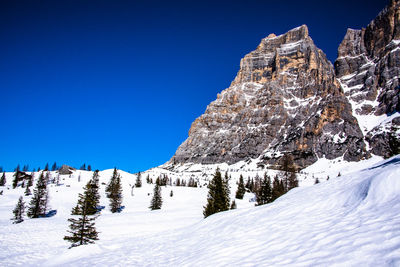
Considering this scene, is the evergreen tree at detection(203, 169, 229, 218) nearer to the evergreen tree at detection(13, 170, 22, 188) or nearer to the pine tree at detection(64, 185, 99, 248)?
the pine tree at detection(64, 185, 99, 248)

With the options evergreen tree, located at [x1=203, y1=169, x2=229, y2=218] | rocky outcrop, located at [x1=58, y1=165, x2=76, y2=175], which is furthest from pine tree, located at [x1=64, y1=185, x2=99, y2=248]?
rocky outcrop, located at [x1=58, y1=165, x2=76, y2=175]

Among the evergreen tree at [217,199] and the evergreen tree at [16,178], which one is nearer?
the evergreen tree at [217,199]

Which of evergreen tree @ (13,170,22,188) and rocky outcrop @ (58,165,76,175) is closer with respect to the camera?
evergreen tree @ (13,170,22,188)

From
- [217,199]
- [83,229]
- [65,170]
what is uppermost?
[65,170]

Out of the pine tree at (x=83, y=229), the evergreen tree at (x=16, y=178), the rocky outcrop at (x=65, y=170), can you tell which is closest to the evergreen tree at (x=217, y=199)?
the pine tree at (x=83, y=229)

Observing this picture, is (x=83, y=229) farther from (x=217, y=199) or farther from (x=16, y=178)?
(x=16, y=178)

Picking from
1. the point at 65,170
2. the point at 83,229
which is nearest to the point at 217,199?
the point at 83,229

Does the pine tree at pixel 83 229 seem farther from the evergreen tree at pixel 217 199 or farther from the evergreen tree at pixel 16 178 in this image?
the evergreen tree at pixel 16 178

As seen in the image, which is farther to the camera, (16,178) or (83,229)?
(16,178)

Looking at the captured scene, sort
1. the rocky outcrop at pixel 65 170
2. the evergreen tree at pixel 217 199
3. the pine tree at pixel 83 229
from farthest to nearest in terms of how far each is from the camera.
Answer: the rocky outcrop at pixel 65 170 → the evergreen tree at pixel 217 199 → the pine tree at pixel 83 229

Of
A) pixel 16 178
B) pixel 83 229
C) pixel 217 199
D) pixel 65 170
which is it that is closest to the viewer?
pixel 83 229

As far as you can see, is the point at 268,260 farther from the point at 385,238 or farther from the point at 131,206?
the point at 131,206

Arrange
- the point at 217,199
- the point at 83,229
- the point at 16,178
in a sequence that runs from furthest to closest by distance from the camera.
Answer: the point at 16,178 → the point at 217,199 → the point at 83,229

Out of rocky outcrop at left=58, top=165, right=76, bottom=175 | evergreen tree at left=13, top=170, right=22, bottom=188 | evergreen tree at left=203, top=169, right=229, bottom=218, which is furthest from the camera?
rocky outcrop at left=58, top=165, right=76, bottom=175
